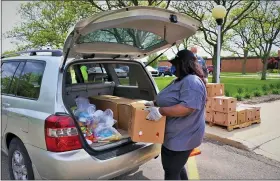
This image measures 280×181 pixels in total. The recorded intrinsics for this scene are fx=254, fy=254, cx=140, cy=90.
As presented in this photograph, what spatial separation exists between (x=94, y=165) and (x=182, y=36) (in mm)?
2030

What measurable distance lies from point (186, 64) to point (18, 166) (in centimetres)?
231

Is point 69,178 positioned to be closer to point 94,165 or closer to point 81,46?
point 94,165

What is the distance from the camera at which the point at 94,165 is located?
8.51 ft

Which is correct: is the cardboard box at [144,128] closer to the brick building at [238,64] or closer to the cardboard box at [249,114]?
the cardboard box at [249,114]

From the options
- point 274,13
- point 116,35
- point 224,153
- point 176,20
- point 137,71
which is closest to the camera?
point 176,20

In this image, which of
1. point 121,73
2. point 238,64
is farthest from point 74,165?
point 238,64

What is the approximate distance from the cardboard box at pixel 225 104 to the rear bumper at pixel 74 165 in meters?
3.63

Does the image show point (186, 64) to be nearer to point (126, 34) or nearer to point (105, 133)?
point (126, 34)

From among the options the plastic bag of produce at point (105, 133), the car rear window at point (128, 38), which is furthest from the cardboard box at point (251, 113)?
the plastic bag of produce at point (105, 133)

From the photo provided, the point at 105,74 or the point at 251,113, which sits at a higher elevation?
the point at 105,74

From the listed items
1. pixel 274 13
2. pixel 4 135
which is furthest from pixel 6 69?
pixel 274 13

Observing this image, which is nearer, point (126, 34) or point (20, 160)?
point (20, 160)

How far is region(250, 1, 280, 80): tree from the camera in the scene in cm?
1708

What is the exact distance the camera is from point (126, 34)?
3387mm
